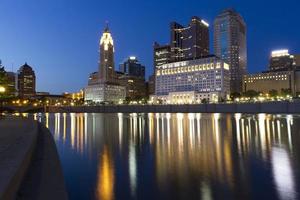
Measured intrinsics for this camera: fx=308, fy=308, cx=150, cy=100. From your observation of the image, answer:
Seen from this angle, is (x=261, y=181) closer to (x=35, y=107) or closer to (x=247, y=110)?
(x=247, y=110)

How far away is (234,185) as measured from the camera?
Result: 38.3 ft

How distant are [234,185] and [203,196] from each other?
1986 millimetres

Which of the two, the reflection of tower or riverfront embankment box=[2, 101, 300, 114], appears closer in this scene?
the reflection of tower

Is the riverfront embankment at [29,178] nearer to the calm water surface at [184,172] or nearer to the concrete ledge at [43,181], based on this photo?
the concrete ledge at [43,181]

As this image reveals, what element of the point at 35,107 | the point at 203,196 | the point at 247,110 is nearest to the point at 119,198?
the point at 203,196

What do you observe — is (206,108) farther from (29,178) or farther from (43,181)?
(43,181)

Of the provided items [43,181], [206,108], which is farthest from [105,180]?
[206,108]

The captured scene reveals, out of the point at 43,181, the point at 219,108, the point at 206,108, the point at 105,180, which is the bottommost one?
the point at 105,180

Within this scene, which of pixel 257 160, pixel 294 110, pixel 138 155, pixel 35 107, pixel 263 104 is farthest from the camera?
pixel 35 107

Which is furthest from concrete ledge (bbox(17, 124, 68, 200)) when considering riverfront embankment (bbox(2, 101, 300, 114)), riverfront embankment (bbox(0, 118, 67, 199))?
riverfront embankment (bbox(2, 101, 300, 114))

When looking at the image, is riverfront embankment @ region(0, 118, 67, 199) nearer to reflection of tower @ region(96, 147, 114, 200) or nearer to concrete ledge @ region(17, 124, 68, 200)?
concrete ledge @ region(17, 124, 68, 200)

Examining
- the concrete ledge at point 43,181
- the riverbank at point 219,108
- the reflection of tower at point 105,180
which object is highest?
the riverbank at point 219,108

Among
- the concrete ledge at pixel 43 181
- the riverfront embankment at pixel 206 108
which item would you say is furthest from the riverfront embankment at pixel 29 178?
the riverfront embankment at pixel 206 108

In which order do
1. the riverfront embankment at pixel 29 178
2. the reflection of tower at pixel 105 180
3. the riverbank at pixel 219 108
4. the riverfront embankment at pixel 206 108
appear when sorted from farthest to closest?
1. the riverfront embankment at pixel 206 108
2. the riverbank at pixel 219 108
3. the reflection of tower at pixel 105 180
4. the riverfront embankment at pixel 29 178
